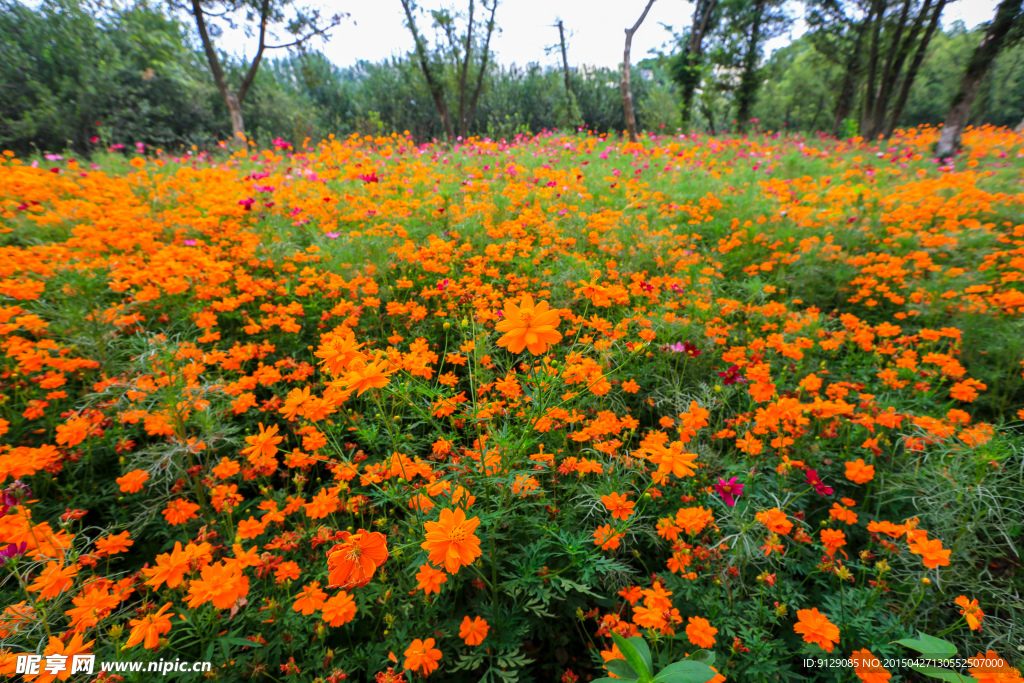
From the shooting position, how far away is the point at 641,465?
4.45 ft

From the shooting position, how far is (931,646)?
0.78 metres

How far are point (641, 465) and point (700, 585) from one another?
18.1 inches

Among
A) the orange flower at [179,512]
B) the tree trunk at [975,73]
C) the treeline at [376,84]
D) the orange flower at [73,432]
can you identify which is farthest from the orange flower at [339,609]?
the tree trunk at [975,73]

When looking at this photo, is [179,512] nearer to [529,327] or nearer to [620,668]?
[529,327]

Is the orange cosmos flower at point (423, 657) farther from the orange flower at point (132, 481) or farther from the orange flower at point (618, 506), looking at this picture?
the orange flower at point (132, 481)

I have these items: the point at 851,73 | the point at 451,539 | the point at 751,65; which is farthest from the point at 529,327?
the point at 851,73

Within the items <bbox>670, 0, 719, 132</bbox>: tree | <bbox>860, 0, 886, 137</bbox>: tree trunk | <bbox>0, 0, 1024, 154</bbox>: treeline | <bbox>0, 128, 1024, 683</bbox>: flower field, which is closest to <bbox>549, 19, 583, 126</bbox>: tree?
<bbox>0, 0, 1024, 154</bbox>: treeline

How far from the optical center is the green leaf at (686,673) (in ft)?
2.37

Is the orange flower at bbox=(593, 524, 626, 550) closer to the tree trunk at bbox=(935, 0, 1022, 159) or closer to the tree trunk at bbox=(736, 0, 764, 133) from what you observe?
the tree trunk at bbox=(935, 0, 1022, 159)

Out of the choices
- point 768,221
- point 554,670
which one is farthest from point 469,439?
point 768,221

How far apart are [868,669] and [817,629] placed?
15 centimetres

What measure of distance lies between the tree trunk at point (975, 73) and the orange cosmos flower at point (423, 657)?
9.96 m

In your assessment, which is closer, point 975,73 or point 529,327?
point 529,327

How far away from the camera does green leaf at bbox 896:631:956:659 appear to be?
0.71 meters
